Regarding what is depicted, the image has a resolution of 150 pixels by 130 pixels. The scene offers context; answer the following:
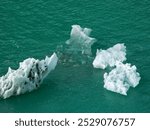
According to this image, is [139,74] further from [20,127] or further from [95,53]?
[20,127]

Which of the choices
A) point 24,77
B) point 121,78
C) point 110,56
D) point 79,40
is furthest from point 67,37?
point 121,78

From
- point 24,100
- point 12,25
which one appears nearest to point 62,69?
point 24,100

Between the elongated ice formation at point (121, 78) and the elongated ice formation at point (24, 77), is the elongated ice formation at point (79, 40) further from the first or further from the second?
the elongated ice formation at point (121, 78)

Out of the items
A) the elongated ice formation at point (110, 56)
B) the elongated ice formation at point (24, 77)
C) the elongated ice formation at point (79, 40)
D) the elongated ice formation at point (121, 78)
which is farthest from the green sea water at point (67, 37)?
the elongated ice formation at point (79, 40)

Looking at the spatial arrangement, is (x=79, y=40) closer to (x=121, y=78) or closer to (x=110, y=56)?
(x=110, y=56)

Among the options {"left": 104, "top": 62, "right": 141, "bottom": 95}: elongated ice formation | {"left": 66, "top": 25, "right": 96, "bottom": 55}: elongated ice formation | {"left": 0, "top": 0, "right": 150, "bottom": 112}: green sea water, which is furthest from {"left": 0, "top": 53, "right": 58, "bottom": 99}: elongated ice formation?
{"left": 104, "top": 62, "right": 141, "bottom": 95}: elongated ice formation
